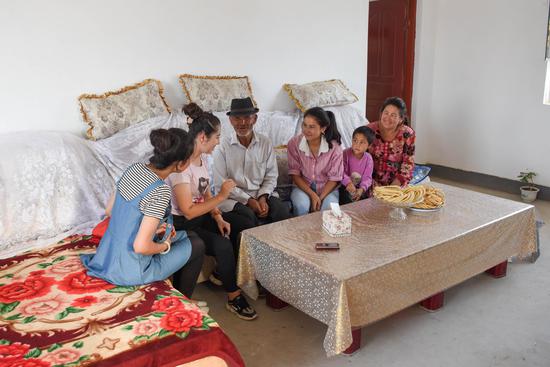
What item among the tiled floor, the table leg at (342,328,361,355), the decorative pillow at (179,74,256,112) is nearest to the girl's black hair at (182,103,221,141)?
the tiled floor

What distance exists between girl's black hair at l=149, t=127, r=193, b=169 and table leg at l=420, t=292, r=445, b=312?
1452mm

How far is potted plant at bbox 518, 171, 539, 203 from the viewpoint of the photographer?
428 centimetres

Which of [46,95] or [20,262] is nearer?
[20,262]

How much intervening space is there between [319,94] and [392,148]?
957mm

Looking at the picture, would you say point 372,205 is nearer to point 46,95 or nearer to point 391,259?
point 391,259

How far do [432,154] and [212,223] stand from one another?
10.8ft

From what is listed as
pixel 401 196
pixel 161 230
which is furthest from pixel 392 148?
pixel 161 230

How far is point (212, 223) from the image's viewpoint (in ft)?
8.90

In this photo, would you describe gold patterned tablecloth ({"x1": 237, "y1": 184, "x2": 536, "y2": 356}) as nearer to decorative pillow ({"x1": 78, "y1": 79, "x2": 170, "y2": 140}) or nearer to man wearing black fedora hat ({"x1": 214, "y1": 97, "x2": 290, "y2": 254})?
man wearing black fedora hat ({"x1": 214, "y1": 97, "x2": 290, "y2": 254})

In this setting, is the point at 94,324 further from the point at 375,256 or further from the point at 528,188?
the point at 528,188

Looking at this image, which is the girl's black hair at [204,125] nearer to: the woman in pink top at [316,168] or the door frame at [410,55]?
the woman in pink top at [316,168]

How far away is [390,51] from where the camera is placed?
530 cm

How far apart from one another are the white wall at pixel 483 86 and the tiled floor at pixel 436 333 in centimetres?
206

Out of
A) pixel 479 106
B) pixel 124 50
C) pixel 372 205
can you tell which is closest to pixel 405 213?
pixel 372 205
